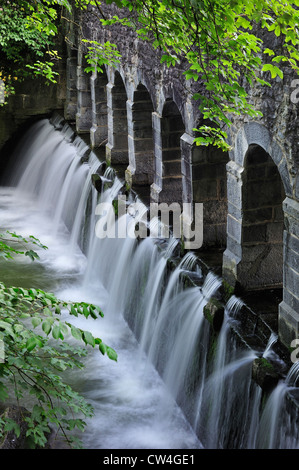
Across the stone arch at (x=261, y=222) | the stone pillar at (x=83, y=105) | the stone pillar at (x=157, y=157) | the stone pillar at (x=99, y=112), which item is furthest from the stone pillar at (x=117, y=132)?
the stone arch at (x=261, y=222)

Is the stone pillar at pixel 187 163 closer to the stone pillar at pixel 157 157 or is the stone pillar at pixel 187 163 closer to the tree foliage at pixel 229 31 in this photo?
the stone pillar at pixel 157 157

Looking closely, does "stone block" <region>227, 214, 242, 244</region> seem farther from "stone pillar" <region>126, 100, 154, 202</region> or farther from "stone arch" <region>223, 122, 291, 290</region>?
"stone pillar" <region>126, 100, 154, 202</region>

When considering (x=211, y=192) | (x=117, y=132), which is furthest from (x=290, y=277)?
(x=117, y=132)

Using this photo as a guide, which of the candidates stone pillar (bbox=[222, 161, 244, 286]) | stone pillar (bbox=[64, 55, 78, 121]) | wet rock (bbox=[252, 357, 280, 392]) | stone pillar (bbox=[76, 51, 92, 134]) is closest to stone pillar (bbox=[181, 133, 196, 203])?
stone pillar (bbox=[222, 161, 244, 286])

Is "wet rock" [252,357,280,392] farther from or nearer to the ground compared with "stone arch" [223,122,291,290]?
nearer to the ground

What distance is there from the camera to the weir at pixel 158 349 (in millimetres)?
6602

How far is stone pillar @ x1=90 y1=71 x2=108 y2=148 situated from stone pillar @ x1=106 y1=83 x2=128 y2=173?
1.18m

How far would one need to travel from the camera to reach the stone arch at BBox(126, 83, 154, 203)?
1145 centimetres

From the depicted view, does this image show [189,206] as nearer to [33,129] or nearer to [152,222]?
[152,222]

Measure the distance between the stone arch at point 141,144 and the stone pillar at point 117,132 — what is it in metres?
1.34

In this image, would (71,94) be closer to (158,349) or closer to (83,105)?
(83,105)

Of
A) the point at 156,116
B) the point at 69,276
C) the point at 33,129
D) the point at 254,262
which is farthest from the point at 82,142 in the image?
the point at 254,262

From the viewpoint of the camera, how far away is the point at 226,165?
7590 millimetres

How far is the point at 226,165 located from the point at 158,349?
8.61ft
